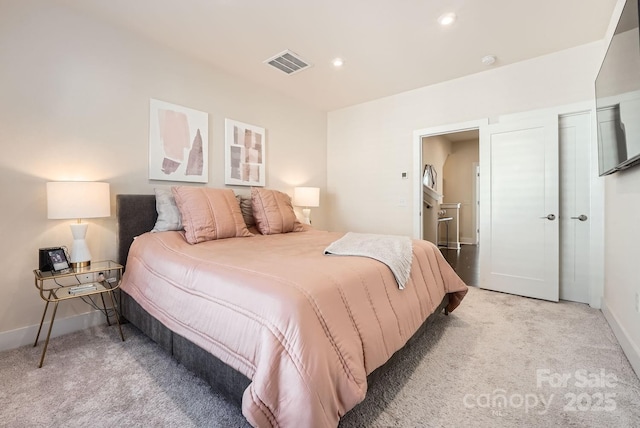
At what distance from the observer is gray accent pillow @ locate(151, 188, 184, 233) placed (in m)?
2.46

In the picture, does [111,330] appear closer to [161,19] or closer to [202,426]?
[202,426]

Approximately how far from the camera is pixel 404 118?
13.0 feet

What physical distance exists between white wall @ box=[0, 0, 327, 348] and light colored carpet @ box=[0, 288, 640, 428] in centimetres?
65

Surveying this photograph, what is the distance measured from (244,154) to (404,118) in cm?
225

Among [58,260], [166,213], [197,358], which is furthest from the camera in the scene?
[166,213]

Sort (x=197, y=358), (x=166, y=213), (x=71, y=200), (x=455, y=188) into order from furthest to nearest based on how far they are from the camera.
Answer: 1. (x=455, y=188)
2. (x=166, y=213)
3. (x=71, y=200)
4. (x=197, y=358)

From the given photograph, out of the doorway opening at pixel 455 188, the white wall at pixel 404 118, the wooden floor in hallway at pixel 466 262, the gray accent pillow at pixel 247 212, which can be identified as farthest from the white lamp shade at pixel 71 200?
the doorway opening at pixel 455 188

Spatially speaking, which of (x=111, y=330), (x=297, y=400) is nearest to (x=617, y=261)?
(x=297, y=400)

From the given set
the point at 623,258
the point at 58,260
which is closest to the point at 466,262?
the point at 623,258

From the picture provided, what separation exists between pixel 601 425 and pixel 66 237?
11.7 feet

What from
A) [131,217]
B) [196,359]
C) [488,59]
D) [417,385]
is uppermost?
[488,59]

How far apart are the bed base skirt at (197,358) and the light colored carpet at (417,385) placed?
14 cm

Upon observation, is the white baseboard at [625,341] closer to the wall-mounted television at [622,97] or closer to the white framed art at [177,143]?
the wall-mounted television at [622,97]

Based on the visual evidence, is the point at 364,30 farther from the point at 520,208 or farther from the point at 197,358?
the point at 197,358
